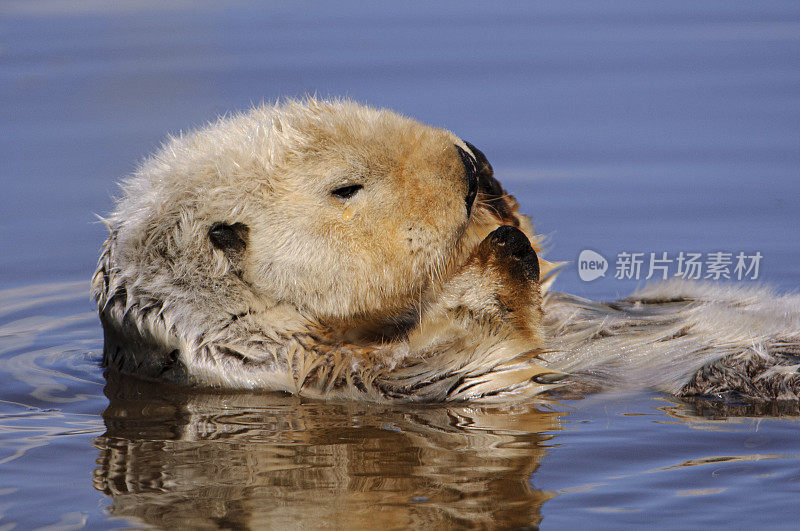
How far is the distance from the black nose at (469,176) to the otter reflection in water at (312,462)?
31.7 inches

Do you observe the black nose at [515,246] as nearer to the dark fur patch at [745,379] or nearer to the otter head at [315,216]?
the otter head at [315,216]

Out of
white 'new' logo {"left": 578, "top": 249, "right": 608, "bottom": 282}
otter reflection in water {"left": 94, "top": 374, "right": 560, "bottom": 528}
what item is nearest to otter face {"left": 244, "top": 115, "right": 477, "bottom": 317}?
otter reflection in water {"left": 94, "top": 374, "right": 560, "bottom": 528}

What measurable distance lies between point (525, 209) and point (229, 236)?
311cm

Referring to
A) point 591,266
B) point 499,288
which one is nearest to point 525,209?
point 591,266

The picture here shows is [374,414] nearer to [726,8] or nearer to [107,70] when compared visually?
[107,70]

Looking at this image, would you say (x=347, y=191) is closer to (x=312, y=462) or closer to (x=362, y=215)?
(x=362, y=215)

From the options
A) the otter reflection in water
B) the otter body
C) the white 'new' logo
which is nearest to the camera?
the otter reflection in water

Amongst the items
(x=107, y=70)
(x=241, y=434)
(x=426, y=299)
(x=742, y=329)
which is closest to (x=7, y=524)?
(x=241, y=434)

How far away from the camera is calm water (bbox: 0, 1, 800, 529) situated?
3512 millimetres

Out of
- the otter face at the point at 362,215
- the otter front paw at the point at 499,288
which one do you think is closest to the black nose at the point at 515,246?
the otter front paw at the point at 499,288

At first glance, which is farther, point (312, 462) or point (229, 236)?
point (229, 236)

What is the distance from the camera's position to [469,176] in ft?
13.8

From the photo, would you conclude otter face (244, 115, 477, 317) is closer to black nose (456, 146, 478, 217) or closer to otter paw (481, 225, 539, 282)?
black nose (456, 146, 478, 217)

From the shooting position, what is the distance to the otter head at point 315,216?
4.20m
